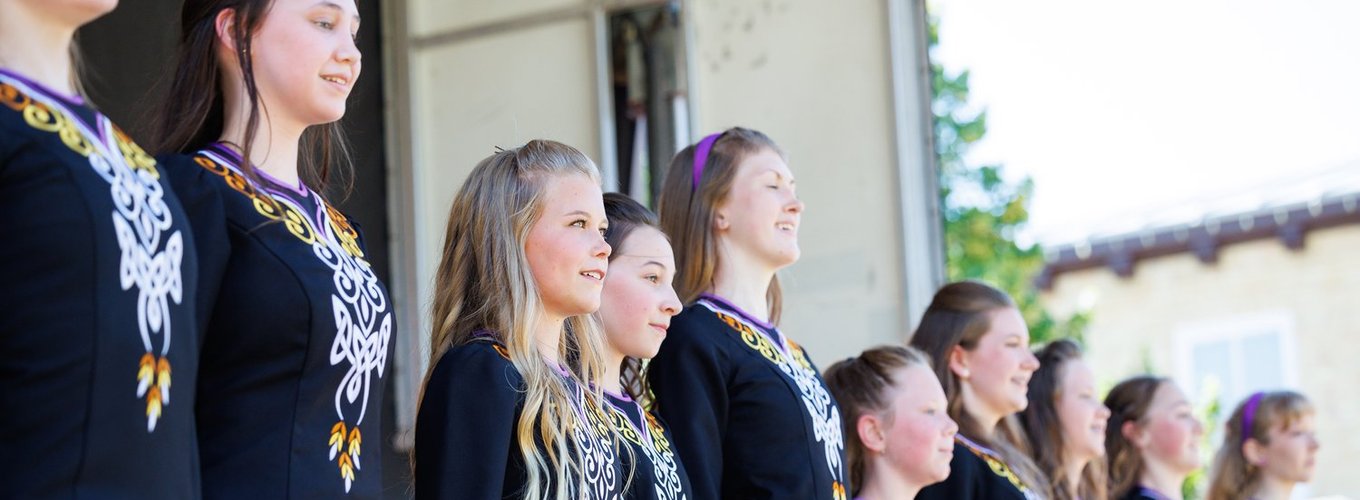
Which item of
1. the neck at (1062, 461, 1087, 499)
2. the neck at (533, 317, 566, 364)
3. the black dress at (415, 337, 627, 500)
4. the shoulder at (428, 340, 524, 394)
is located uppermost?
the neck at (533, 317, 566, 364)

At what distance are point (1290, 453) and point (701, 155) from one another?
3057 millimetres

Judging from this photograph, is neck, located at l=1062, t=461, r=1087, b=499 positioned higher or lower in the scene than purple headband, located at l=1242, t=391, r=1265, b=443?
lower

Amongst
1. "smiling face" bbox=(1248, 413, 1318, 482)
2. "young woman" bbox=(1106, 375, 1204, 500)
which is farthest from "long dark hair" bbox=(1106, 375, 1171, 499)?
"smiling face" bbox=(1248, 413, 1318, 482)

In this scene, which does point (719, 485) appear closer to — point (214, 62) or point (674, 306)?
point (674, 306)

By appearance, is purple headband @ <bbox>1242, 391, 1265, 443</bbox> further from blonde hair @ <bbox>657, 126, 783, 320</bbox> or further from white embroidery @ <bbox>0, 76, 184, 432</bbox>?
white embroidery @ <bbox>0, 76, 184, 432</bbox>

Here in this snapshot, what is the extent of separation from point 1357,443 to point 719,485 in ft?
48.5

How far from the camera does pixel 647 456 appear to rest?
118 inches

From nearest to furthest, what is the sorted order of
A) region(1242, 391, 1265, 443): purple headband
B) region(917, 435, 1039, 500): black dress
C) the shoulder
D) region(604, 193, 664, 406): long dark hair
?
the shoulder, region(604, 193, 664, 406): long dark hair, region(917, 435, 1039, 500): black dress, region(1242, 391, 1265, 443): purple headband

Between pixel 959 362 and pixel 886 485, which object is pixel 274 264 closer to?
pixel 886 485

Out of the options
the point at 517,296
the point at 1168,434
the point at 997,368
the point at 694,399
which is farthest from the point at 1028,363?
the point at 517,296

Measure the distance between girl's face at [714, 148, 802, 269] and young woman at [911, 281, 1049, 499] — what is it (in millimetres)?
943

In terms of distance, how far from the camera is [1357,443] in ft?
54.1

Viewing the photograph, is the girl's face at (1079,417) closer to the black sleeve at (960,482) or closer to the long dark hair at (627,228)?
the black sleeve at (960,482)

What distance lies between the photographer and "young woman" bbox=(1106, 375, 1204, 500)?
5328mm
